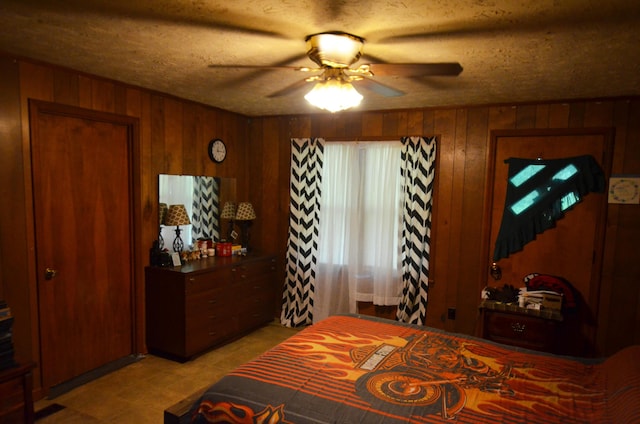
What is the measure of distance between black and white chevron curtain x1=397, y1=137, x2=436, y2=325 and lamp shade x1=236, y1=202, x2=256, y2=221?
1735 millimetres

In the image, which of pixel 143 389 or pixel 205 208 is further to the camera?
pixel 205 208

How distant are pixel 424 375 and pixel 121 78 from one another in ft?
10.0

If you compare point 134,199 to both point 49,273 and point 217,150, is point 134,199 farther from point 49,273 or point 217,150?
point 217,150

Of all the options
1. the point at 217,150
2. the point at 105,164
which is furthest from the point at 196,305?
the point at 217,150

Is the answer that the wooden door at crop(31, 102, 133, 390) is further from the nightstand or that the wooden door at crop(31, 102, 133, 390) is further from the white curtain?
the nightstand

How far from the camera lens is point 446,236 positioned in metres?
3.98

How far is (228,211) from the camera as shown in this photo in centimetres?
455

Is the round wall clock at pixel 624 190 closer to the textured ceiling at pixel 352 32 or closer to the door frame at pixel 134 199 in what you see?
the textured ceiling at pixel 352 32

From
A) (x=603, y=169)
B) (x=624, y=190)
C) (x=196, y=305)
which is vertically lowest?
(x=196, y=305)

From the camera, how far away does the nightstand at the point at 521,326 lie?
3098 millimetres

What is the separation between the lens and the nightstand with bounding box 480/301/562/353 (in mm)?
3098

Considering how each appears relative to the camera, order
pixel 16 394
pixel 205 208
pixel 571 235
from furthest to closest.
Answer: pixel 205 208 < pixel 571 235 < pixel 16 394

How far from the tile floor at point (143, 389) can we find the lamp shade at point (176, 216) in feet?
4.13

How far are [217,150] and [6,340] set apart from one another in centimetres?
263
